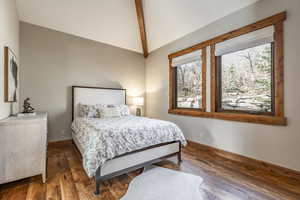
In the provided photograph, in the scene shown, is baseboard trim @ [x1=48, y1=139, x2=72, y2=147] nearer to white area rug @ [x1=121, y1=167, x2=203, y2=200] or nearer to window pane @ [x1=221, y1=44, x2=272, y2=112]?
white area rug @ [x1=121, y1=167, x2=203, y2=200]

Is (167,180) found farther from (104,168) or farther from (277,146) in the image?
(277,146)

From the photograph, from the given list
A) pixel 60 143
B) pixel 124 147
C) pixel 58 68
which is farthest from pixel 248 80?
pixel 60 143

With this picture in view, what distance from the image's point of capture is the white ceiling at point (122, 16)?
2693 mm

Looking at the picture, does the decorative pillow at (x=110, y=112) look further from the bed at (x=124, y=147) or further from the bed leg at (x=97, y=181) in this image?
the bed leg at (x=97, y=181)

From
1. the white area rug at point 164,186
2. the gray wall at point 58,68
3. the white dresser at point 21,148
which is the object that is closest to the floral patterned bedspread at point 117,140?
the white area rug at point 164,186

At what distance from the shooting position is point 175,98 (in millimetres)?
3758

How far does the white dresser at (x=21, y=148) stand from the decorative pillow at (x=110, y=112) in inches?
52.5

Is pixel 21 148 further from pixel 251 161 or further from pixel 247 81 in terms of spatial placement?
pixel 247 81

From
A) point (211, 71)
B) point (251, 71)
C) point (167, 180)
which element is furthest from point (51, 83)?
point (251, 71)

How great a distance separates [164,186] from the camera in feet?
5.52

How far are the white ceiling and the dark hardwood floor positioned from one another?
8.83 ft

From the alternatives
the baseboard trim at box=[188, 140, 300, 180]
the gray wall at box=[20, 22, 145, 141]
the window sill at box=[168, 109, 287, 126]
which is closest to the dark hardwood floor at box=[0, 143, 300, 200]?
the baseboard trim at box=[188, 140, 300, 180]

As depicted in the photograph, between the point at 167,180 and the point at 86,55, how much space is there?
339cm

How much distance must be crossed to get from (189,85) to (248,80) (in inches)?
49.8
